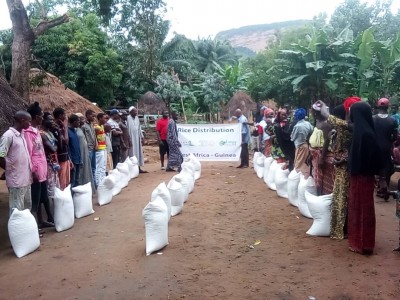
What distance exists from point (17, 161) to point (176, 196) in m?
2.30

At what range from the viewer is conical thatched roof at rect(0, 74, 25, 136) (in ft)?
22.0

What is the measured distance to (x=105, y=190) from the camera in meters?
7.87

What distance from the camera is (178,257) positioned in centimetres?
483

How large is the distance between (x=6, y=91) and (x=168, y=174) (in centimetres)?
480

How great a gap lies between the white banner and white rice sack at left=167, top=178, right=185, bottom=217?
237 inches

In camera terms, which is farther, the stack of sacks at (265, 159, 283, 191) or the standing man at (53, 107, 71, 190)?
the stack of sacks at (265, 159, 283, 191)

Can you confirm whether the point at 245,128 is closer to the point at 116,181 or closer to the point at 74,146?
the point at 116,181

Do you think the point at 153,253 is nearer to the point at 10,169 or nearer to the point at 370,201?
the point at 10,169

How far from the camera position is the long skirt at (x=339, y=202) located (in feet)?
17.2

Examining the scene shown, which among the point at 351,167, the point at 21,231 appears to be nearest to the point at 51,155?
the point at 21,231

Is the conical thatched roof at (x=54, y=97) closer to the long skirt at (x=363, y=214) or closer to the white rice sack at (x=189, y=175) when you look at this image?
the white rice sack at (x=189, y=175)

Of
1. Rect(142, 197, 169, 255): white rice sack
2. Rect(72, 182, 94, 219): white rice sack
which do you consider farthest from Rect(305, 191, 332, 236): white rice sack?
Rect(72, 182, 94, 219): white rice sack

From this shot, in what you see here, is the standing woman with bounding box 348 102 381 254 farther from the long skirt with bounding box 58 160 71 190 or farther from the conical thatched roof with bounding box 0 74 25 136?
the conical thatched roof with bounding box 0 74 25 136

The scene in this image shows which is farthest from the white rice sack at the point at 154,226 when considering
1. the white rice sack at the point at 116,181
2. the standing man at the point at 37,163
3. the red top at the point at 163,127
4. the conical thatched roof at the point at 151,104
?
the conical thatched roof at the point at 151,104
